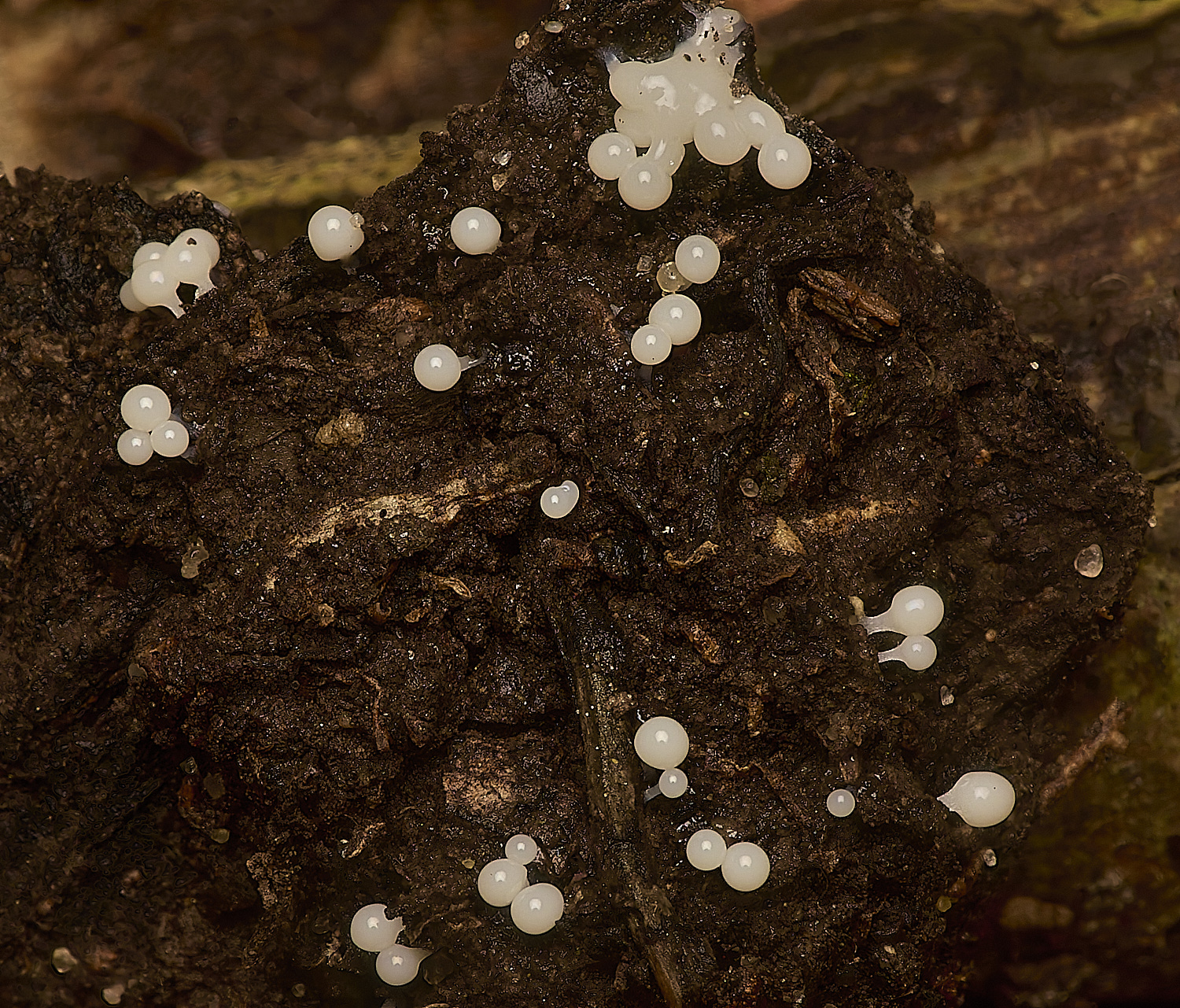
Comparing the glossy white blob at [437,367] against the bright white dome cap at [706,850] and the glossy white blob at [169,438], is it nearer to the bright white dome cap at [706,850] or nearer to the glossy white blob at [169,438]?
the glossy white blob at [169,438]

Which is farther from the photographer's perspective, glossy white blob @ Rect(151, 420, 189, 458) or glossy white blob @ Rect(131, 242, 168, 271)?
glossy white blob @ Rect(131, 242, 168, 271)

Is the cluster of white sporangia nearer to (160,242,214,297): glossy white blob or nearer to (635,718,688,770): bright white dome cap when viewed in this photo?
(160,242,214,297): glossy white blob

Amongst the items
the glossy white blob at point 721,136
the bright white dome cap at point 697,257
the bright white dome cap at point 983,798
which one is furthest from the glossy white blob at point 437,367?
the bright white dome cap at point 983,798

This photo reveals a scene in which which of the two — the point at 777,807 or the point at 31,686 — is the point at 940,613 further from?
the point at 31,686

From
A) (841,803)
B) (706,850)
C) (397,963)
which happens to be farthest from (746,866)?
(397,963)

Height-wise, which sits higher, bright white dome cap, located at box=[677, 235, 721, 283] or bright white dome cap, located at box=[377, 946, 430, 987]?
bright white dome cap, located at box=[677, 235, 721, 283]

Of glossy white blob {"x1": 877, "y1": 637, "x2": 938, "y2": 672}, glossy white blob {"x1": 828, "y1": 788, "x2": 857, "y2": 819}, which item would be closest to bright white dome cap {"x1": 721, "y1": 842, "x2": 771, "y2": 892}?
glossy white blob {"x1": 828, "y1": 788, "x2": 857, "y2": 819}

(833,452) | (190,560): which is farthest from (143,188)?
(833,452)
